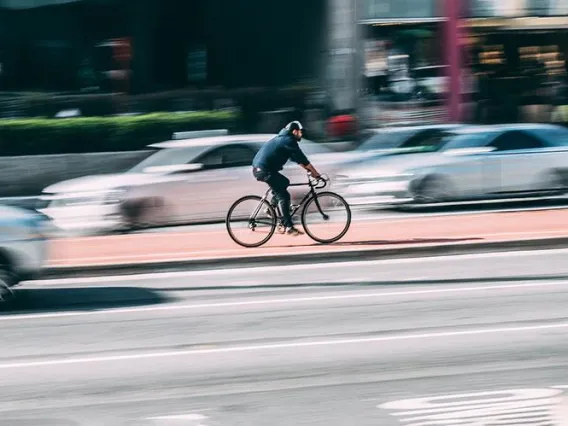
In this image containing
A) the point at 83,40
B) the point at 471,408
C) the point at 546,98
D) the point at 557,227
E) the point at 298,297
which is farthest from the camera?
the point at 546,98

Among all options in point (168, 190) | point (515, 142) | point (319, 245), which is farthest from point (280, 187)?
point (515, 142)

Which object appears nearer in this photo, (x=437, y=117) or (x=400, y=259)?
(x=400, y=259)

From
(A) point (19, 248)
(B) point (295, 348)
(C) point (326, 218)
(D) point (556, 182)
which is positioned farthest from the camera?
(D) point (556, 182)

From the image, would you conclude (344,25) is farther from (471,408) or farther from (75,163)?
(471,408)

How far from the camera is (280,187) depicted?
46.7ft

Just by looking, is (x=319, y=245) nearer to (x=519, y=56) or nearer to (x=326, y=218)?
(x=326, y=218)

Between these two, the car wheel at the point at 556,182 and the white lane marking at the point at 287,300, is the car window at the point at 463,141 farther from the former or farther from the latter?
the white lane marking at the point at 287,300

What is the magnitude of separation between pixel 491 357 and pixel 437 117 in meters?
17.5

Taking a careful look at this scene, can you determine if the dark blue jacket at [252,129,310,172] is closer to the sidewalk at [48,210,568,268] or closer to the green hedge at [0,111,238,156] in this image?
the sidewalk at [48,210,568,268]

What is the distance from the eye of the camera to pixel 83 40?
24109 mm

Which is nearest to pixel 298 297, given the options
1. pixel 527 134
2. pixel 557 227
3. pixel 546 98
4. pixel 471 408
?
pixel 471 408

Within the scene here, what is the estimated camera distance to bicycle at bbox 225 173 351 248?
47.4ft

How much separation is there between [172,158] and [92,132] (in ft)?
18.4

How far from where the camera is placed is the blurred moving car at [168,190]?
17.0 meters
